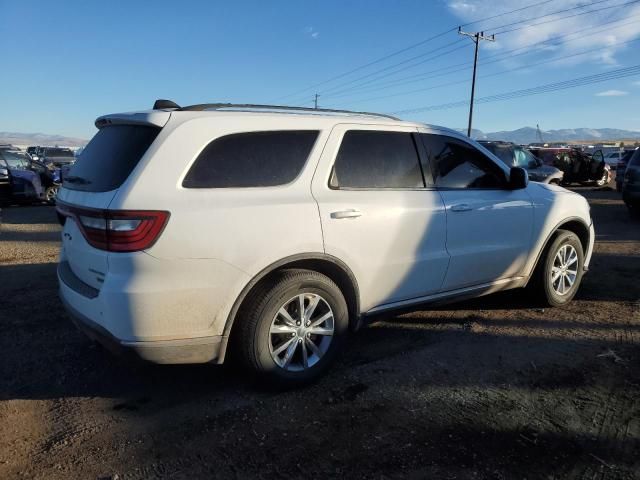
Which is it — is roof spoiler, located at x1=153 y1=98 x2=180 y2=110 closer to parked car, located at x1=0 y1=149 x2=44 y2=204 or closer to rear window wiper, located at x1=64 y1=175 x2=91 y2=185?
rear window wiper, located at x1=64 y1=175 x2=91 y2=185

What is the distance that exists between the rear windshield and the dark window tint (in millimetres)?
342

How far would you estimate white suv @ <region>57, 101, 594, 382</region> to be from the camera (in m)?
2.84

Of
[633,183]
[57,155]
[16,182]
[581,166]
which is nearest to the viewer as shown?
[633,183]

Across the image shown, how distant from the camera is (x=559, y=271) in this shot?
508 centimetres

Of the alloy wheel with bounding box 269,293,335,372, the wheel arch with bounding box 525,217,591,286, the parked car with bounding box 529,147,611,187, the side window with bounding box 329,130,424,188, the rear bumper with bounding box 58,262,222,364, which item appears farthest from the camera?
the parked car with bounding box 529,147,611,187

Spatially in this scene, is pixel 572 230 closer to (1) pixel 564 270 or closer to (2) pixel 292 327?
(1) pixel 564 270

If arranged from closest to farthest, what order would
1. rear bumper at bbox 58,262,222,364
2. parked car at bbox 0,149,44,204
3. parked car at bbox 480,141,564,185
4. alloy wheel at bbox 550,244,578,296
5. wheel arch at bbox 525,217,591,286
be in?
rear bumper at bbox 58,262,222,364
wheel arch at bbox 525,217,591,286
alloy wheel at bbox 550,244,578,296
parked car at bbox 0,149,44,204
parked car at bbox 480,141,564,185

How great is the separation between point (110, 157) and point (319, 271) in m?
1.49

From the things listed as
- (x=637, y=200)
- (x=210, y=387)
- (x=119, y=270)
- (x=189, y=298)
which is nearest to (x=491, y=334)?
(x=210, y=387)

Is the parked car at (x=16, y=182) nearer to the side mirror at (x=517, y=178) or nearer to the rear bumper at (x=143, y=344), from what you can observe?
the rear bumper at (x=143, y=344)

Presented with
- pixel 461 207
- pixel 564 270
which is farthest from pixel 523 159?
pixel 461 207

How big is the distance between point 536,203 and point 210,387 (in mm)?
3258

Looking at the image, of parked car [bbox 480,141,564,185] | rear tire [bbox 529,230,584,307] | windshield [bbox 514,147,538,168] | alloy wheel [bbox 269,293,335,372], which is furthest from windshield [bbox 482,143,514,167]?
alloy wheel [bbox 269,293,335,372]

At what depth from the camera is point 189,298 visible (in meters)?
2.91
